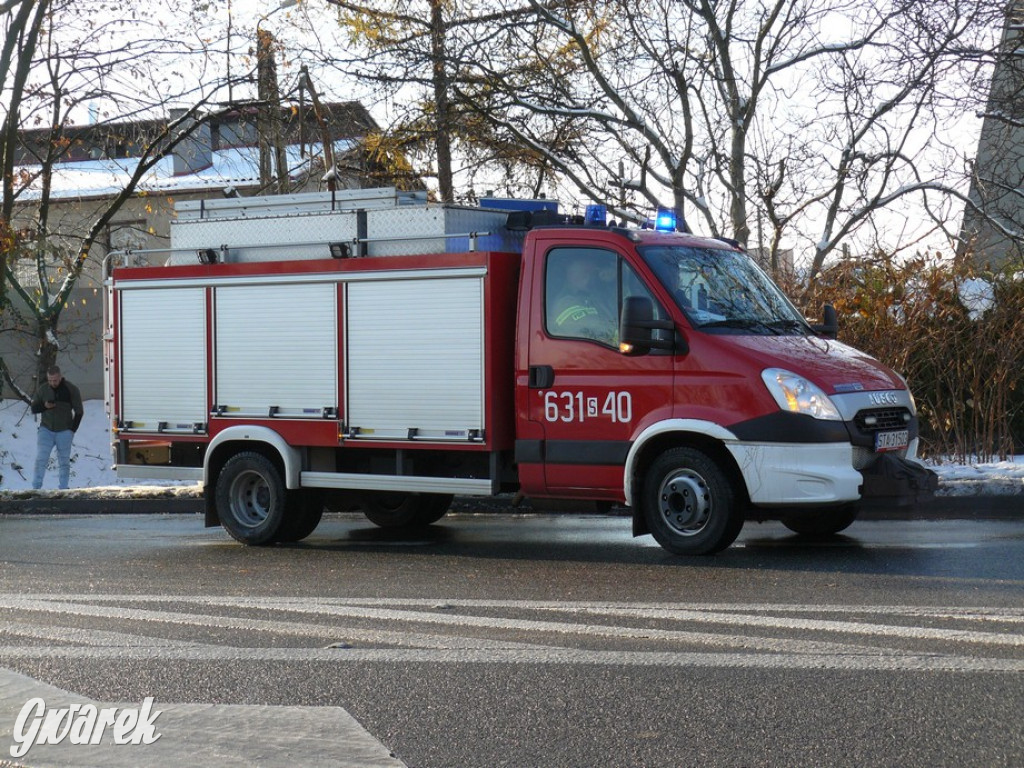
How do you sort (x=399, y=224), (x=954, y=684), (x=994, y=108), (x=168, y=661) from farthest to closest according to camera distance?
(x=994, y=108) → (x=399, y=224) → (x=168, y=661) → (x=954, y=684)

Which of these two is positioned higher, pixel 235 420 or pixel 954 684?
pixel 235 420

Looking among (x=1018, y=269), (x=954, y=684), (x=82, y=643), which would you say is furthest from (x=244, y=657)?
(x=1018, y=269)

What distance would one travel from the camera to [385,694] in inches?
209

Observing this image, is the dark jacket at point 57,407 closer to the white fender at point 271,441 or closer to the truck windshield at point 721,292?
the white fender at point 271,441

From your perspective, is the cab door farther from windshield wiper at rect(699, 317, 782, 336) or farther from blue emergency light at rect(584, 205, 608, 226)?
blue emergency light at rect(584, 205, 608, 226)

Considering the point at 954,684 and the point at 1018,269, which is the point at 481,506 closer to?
the point at 1018,269

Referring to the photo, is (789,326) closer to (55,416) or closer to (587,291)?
(587,291)

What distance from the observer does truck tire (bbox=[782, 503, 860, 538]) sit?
385 inches

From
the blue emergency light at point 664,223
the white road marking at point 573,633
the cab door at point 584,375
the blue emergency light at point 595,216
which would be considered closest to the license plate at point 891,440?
the cab door at point 584,375

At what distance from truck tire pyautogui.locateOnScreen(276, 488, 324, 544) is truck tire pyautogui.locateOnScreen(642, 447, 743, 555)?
10.0ft

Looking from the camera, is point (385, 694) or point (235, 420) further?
point (235, 420)

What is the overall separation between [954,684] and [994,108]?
12.3m

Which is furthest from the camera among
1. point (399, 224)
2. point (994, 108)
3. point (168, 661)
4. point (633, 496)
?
point (994, 108)

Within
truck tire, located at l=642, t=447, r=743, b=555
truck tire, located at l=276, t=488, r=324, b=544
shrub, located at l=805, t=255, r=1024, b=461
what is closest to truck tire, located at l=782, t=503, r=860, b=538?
truck tire, located at l=642, t=447, r=743, b=555
